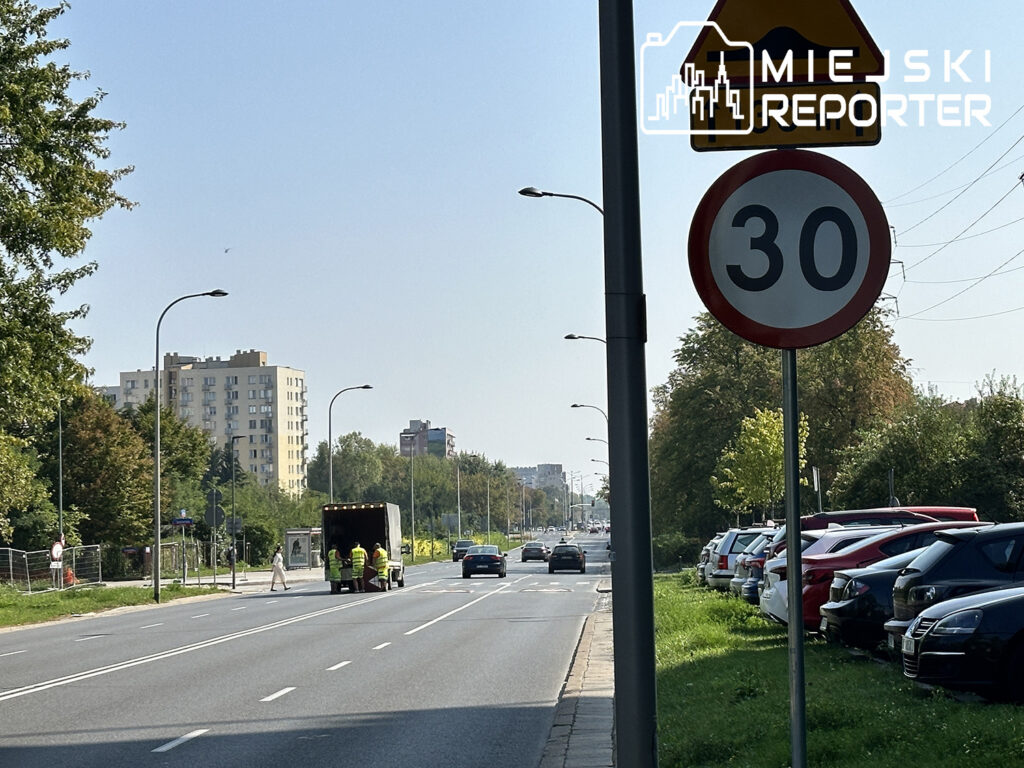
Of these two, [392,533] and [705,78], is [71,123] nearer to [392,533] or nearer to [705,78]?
[392,533]

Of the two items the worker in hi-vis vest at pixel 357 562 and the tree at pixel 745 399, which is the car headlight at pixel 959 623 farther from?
the tree at pixel 745 399

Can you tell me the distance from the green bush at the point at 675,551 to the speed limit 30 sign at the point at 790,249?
210 ft

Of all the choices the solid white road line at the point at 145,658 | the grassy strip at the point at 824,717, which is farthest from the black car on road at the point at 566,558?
the grassy strip at the point at 824,717

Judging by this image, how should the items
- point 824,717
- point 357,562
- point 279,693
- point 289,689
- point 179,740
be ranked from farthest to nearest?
point 357,562, point 289,689, point 279,693, point 179,740, point 824,717

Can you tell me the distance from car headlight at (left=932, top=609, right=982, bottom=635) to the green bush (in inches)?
2231

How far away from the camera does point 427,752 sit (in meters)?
12.1

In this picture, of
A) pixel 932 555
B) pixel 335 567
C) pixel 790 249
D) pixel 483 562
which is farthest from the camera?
pixel 483 562

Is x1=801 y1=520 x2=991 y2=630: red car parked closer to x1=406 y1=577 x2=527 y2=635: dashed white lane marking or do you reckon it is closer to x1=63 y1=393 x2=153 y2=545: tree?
x1=406 y1=577 x2=527 y2=635: dashed white lane marking

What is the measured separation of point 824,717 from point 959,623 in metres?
1.59

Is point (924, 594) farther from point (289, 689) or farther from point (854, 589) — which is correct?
point (289, 689)

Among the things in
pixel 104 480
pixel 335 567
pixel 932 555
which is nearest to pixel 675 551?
pixel 335 567

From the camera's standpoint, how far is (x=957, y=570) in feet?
46.5

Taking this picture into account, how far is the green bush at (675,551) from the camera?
69812 mm

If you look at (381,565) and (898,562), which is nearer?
(898,562)
